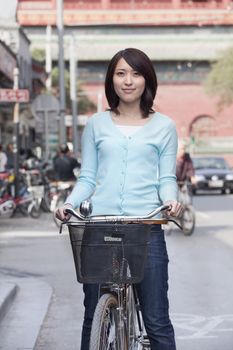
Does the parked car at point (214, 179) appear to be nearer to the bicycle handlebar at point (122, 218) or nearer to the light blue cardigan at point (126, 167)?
the light blue cardigan at point (126, 167)

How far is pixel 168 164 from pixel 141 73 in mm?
496

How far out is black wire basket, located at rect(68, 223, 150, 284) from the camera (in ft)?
17.7

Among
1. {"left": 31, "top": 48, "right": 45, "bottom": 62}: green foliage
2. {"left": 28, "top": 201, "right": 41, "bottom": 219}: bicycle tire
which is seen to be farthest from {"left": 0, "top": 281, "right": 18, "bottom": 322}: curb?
{"left": 31, "top": 48, "right": 45, "bottom": 62}: green foliage

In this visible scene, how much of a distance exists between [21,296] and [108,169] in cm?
573

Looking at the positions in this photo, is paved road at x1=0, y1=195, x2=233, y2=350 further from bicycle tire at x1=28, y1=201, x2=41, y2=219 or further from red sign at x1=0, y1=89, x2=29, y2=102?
red sign at x1=0, y1=89, x2=29, y2=102

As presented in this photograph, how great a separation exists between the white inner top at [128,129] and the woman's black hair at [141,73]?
0.12 m

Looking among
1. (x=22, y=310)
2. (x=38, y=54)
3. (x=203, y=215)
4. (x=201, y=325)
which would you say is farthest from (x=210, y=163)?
(x=201, y=325)

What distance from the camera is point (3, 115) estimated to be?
40.6 meters

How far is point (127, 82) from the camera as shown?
592cm

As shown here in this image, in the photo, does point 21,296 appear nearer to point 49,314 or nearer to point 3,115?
point 49,314

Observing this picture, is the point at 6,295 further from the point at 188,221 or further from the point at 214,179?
the point at 214,179

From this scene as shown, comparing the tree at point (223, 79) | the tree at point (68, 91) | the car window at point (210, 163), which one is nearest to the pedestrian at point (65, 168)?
the car window at point (210, 163)

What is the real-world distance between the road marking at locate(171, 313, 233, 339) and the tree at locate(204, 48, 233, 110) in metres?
48.9

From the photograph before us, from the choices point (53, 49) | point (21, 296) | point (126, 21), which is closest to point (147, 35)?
point (126, 21)
